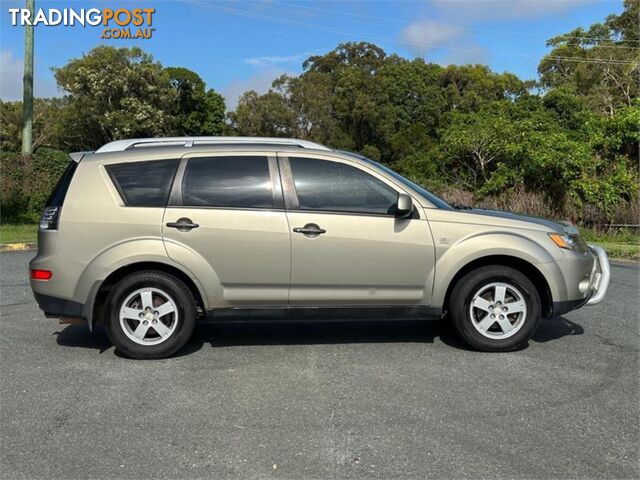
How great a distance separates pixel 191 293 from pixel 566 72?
54180 mm

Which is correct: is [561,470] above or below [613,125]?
below

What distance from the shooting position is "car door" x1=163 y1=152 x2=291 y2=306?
201 inches

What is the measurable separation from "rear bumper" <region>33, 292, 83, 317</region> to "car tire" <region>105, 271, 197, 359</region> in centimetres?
27

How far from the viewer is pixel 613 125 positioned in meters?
17.1

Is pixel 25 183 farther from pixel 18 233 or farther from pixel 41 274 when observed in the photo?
pixel 41 274

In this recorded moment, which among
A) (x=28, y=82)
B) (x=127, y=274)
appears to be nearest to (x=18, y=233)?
(x=28, y=82)

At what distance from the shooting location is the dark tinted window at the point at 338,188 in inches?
206

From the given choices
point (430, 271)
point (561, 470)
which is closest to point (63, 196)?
point (430, 271)

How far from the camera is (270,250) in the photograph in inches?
202

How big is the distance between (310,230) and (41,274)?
7.68ft

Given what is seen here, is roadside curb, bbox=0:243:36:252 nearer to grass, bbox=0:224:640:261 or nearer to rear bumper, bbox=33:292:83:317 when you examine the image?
grass, bbox=0:224:640:261

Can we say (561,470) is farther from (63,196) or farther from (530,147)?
(530,147)

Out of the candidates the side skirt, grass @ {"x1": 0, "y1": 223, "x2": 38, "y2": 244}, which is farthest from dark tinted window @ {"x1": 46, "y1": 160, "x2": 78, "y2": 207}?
grass @ {"x1": 0, "y1": 223, "x2": 38, "y2": 244}

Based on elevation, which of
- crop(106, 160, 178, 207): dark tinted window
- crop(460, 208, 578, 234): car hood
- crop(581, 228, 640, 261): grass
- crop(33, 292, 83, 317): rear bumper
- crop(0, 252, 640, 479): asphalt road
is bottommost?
crop(0, 252, 640, 479): asphalt road
